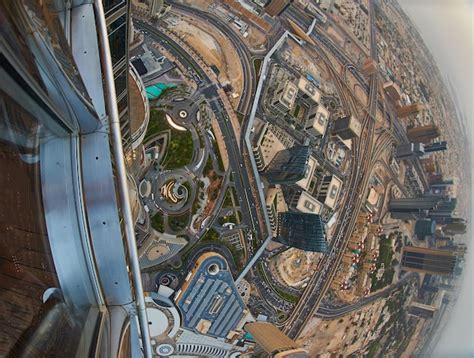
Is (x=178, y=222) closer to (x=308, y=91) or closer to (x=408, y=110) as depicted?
(x=308, y=91)

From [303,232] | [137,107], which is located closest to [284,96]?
[303,232]

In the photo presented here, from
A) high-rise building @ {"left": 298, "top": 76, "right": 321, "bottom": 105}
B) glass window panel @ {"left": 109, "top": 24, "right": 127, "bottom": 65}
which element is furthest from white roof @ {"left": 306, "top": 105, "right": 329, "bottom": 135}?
glass window panel @ {"left": 109, "top": 24, "right": 127, "bottom": 65}

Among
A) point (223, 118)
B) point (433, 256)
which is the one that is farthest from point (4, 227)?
point (433, 256)

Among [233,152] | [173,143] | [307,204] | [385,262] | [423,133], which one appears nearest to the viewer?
[173,143]

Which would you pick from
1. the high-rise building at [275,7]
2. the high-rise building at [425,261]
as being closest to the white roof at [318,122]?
the high-rise building at [275,7]

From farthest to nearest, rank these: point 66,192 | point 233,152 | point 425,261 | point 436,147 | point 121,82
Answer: point 436,147, point 425,261, point 233,152, point 121,82, point 66,192

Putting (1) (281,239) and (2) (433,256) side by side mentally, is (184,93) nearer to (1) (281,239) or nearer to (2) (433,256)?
(1) (281,239)

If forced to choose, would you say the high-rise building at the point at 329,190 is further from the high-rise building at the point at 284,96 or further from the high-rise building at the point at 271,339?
the high-rise building at the point at 271,339
